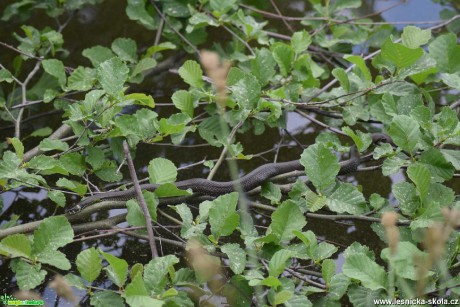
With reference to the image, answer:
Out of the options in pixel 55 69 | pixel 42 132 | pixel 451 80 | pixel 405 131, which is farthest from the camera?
pixel 42 132

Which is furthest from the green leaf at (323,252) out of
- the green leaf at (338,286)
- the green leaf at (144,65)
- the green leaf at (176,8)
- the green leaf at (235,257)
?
the green leaf at (176,8)

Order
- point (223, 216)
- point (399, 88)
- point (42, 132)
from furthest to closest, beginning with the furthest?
point (42, 132) → point (399, 88) → point (223, 216)

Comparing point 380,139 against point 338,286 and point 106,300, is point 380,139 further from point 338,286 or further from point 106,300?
point 106,300

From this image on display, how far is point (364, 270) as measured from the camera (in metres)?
1.31

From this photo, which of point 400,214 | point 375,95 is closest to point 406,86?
point 375,95

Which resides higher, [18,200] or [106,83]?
[106,83]

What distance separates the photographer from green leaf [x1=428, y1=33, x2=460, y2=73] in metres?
1.79

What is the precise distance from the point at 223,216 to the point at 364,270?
33 cm

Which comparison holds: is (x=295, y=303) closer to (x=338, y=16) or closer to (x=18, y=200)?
(x=18, y=200)

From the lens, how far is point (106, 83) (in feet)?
5.39

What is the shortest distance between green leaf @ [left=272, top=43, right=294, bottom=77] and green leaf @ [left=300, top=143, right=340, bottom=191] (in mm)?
490

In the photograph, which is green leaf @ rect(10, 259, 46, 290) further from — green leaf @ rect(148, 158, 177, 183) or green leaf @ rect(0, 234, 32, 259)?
green leaf @ rect(148, 158, 177, 183)

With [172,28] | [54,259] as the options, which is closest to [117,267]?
[54,259]

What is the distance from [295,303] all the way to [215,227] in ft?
0.82
